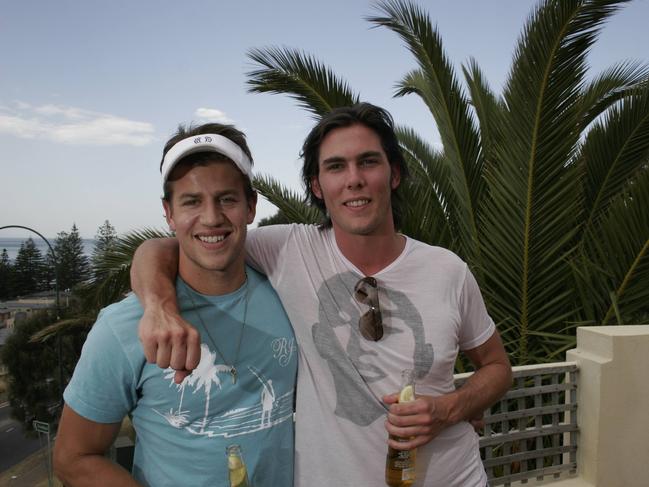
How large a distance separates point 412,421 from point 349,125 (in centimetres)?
124

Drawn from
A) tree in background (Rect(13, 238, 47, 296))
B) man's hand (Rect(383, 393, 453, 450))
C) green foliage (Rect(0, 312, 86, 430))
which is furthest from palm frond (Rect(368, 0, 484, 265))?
tree in background (Rect(13, 238, 47, 296))

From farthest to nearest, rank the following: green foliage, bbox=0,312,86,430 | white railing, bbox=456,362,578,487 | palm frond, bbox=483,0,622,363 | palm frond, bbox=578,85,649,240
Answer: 1. green foliage, bbox=0,312,86,430
2. palm frond, bbox=578,85,649,240
3. palm frond, bbox=483,0,622,363
4. white railing, bbox=456,362,578,487

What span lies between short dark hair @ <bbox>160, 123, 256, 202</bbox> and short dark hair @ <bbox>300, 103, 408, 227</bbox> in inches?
18.5

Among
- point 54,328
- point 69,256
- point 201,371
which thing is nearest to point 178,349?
point 201,371

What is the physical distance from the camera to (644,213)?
5.04 m

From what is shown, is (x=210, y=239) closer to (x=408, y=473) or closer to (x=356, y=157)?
(x=356, y=157)

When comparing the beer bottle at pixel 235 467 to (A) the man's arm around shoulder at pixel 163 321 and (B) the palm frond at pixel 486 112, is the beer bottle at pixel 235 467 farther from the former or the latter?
(B) the palm frond at pixel 486 112

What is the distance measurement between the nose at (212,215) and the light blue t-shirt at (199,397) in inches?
9.5

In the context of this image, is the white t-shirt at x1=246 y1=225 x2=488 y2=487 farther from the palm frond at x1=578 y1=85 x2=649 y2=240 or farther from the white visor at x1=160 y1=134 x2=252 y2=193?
the palm frond at x1=578 y1=85 x2=649 y2=240

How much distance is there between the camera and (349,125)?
7.80ft

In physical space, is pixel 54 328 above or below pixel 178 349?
below

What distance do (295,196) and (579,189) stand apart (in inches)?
131

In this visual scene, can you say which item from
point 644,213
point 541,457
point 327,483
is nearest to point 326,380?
point 327,483

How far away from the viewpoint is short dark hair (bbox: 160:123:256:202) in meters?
1.83
